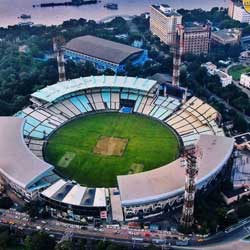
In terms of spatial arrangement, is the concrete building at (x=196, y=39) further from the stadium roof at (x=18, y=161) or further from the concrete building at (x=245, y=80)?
the stadium roof at (x=18, y=161)

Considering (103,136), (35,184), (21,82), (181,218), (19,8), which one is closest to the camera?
(181,218)

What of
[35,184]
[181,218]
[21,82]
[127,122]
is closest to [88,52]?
[21,82]

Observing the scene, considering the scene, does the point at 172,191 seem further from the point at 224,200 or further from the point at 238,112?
the point at 238,112

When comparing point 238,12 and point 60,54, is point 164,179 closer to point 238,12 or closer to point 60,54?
Answer: point 60,54

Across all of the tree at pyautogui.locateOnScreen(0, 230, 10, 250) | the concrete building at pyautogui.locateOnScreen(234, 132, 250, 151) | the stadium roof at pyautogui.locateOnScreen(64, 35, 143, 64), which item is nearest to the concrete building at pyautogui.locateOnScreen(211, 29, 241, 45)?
the stadium roof at pyautogui.locateOnScreen(64, 35, 143, 64)

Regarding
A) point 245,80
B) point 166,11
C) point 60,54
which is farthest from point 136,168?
point 166,11

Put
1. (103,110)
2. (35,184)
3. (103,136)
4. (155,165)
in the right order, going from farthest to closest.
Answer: (103,110)
(103,136)
(155,165)
(35,184)

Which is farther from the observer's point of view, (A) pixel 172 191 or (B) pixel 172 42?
(B) pixel 172 42

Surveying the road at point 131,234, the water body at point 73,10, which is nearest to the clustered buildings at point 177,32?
the water body at point 73,10
